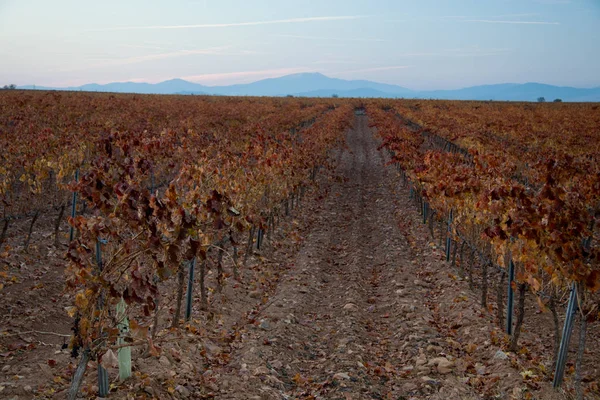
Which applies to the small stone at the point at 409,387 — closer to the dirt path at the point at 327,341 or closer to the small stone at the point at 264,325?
the dirt path at the point at 327,341

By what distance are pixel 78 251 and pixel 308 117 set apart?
4989 cm

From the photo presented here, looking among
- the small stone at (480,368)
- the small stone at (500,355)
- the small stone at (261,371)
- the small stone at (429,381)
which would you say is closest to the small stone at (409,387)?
the small stone at (429,381)

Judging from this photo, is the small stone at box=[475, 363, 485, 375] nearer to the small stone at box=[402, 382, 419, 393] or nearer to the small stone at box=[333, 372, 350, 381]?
the small stone at box=[402, 382, 419, 393]

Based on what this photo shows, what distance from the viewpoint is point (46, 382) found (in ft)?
19.3

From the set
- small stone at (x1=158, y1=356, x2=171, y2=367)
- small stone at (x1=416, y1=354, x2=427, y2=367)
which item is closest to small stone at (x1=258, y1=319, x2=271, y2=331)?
small stone at (x1=158, y1=356, x2=171, y2=367)

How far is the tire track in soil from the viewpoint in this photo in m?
6.50

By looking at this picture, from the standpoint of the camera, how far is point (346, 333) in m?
8.12

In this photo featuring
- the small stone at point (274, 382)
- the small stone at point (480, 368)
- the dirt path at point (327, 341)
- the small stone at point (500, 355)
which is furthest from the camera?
the small stone at point (500, 355)

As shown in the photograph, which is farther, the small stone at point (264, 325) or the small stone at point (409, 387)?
the small stone at point (264, 325)

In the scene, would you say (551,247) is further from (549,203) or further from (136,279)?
(136,279)

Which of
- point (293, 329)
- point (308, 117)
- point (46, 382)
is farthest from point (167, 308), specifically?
point (308, 117)

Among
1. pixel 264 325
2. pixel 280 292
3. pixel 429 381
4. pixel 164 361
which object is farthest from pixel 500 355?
pixel 164 361

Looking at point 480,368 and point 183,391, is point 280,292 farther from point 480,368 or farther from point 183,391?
point 480,368

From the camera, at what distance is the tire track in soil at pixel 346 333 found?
650cm
